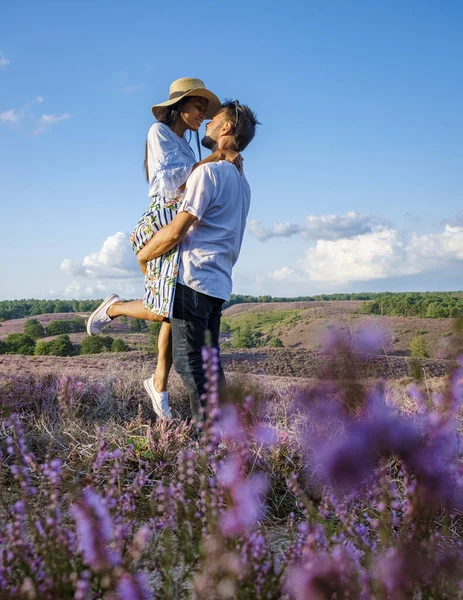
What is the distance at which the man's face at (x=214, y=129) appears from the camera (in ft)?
12.1

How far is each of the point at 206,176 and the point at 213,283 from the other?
2.38ft

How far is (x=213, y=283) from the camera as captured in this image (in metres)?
3.60

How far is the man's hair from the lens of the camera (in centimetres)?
363

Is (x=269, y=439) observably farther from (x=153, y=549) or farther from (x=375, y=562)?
(x=375, y=562)

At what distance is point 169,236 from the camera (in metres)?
3.51

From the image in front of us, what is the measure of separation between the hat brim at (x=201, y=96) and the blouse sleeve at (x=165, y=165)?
0.88ft

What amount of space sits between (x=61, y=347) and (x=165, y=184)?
8692mm

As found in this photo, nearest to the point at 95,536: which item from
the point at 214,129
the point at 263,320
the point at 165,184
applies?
the point at 165,184

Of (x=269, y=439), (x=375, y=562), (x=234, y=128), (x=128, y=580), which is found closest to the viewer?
(x=128, y=580)

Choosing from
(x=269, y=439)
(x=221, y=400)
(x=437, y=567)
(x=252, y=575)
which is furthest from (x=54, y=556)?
(x=269, y=439)

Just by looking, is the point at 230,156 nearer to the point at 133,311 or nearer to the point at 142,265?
the point at 142,265

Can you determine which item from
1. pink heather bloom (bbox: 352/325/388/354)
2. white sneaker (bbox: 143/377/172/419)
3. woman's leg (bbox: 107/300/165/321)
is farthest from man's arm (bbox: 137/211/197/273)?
pink heather bloom (bbox: 352/325/388/354)

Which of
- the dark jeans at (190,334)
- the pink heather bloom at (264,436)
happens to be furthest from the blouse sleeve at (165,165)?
the pink heather bloom at (264,436)

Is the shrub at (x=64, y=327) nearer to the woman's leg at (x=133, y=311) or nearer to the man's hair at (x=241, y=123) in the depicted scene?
the woman's leg at (x=133, y=311)
